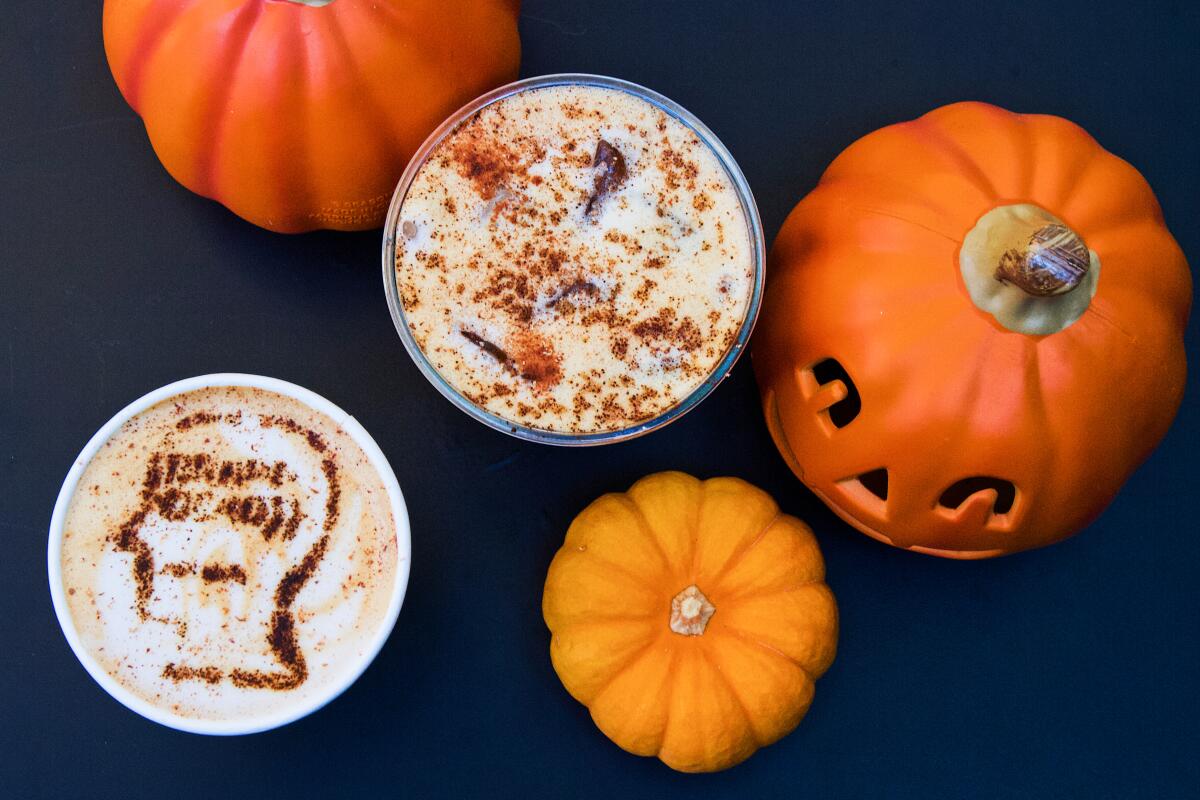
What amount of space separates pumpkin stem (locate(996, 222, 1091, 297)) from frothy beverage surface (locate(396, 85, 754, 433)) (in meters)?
0.27

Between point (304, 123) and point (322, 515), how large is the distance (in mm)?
413

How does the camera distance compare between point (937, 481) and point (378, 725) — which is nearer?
point (937, 481)

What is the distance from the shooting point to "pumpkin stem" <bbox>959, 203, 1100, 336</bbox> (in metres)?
0.90

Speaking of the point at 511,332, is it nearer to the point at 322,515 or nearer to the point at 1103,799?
the point at 322,515

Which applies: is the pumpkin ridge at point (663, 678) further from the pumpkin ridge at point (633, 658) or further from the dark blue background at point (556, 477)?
the dark blue background at point (556, 477)

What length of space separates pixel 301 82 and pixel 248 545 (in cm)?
49

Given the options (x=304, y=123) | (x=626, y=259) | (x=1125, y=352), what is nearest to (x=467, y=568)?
(x=626, y=259)

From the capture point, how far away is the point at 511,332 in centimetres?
102

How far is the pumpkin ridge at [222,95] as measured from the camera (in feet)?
3.18

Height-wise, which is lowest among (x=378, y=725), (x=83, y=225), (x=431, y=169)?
(x=378, y=725)

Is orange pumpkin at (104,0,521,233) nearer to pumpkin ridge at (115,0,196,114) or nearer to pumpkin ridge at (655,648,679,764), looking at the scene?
pumpkin ridge at (115,0,196,114)

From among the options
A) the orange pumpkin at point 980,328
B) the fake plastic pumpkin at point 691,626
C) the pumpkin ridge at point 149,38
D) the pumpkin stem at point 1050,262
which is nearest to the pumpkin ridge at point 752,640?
the fake plastic pumpkin at point 691,626

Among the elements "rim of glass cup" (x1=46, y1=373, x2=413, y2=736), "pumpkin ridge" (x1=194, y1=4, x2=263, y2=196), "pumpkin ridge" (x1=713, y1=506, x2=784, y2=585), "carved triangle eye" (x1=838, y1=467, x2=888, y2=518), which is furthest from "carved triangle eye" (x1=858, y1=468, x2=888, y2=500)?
"pumpkin ridge" (x1=194, y1=4, x2=263, y2=196)

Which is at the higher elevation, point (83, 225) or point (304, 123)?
point (304, 123)
